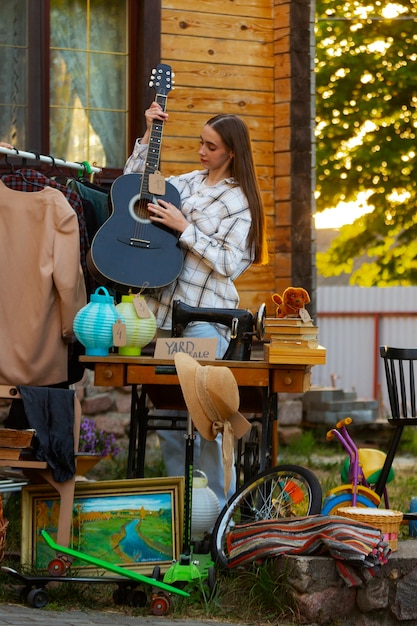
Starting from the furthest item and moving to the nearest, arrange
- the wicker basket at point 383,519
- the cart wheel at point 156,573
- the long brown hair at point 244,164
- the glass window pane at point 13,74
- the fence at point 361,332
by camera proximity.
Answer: the fence at point 361,332 < the glass window pane at point 13,74 < the long brown hair at point 244,164 < the wicker basket at point 383,519 < the cart wheel at point 156,573

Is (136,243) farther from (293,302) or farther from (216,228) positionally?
(293,302)

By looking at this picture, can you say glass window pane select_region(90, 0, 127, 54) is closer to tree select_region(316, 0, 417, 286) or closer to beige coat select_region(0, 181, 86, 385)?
beige coat select_region(0, 181, 86, 385)

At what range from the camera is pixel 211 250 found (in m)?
5.44

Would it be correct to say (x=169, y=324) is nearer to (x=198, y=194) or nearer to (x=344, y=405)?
(x=198, y=194)

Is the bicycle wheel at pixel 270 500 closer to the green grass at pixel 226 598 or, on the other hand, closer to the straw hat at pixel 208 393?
the green grass at pixel 226 598

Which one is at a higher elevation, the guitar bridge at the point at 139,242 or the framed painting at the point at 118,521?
the guitar bridge at the point at 139,242

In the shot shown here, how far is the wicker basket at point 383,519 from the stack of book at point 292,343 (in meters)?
0.66

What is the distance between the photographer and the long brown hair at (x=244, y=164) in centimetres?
556

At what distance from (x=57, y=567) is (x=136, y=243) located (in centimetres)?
156

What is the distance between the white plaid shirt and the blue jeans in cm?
9

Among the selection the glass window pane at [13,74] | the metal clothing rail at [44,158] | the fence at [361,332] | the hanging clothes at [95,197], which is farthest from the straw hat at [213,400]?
the fence at [361,332]

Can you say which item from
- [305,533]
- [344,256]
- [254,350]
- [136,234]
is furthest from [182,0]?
[344,256]

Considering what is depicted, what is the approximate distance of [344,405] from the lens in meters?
11.8

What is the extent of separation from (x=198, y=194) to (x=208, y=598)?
1935 millimetres
